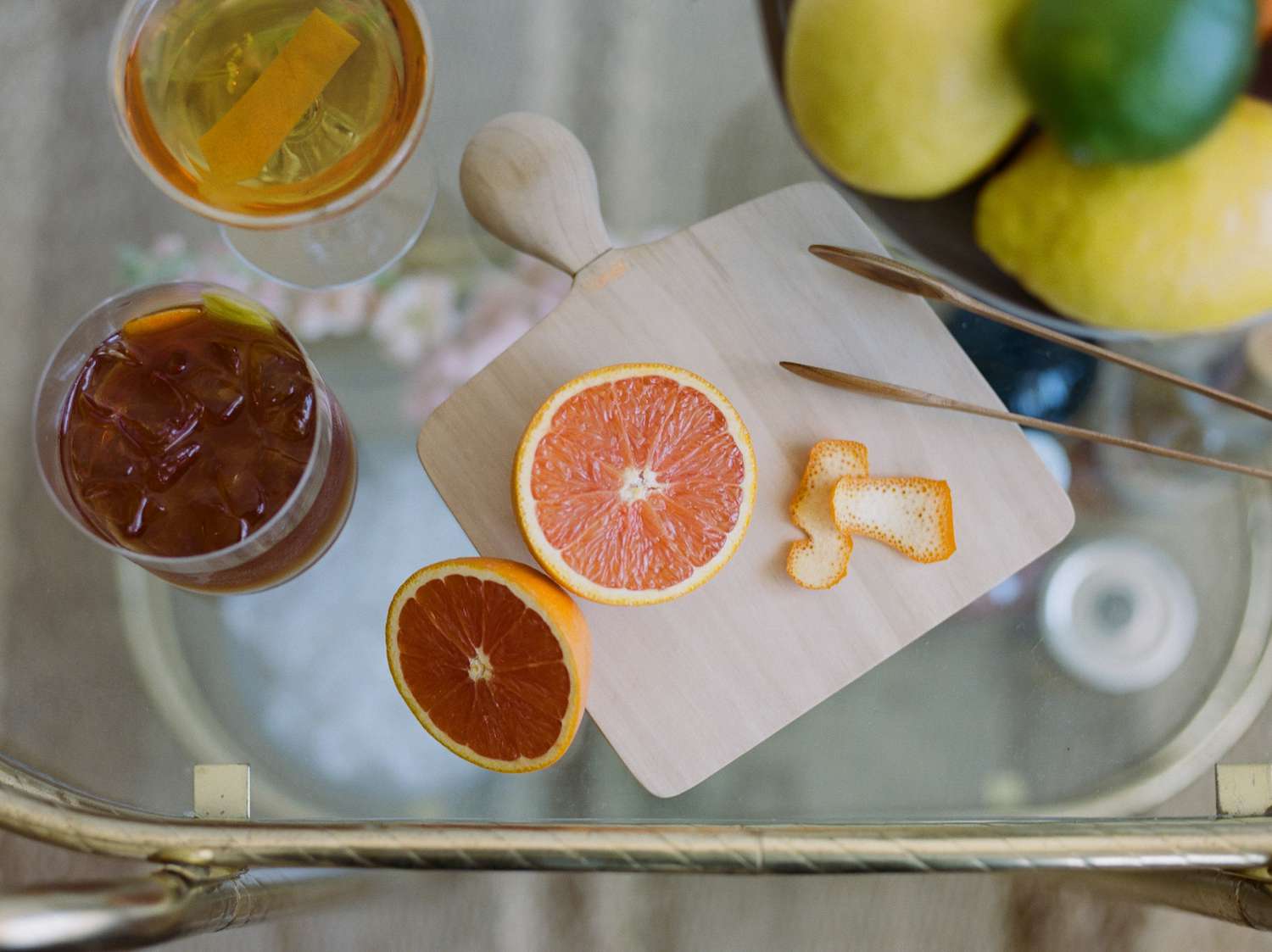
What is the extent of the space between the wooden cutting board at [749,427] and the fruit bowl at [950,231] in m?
0.14

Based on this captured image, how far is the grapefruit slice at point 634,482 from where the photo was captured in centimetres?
62

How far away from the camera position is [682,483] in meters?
0.63

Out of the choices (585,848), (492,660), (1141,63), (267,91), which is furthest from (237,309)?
(1141,63)

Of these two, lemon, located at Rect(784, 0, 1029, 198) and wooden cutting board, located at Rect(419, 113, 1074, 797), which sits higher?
lemon, located at Rect(784, 0, 1029, 198)

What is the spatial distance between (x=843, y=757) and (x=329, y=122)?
0.52 meters

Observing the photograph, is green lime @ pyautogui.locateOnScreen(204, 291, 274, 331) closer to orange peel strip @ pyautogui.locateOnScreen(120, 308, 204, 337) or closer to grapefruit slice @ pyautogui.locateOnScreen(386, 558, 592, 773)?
orange peel strip @ pyautogui.locateOnScreen(120, 308, 204, 337)

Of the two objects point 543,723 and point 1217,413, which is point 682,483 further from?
point 1217,413

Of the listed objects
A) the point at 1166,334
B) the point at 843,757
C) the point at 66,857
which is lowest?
the point at 66,857

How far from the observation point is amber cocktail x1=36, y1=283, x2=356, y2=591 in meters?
0.61

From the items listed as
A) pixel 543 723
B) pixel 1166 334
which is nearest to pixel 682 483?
pixel 543 723

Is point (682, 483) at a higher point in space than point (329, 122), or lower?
lower

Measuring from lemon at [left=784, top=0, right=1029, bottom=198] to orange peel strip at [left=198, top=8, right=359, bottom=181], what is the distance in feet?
0.94

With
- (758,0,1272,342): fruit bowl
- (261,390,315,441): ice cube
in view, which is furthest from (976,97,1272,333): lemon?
(261,390,315,441): ice cube

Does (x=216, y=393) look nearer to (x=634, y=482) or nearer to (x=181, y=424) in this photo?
(x=181, y=424)
